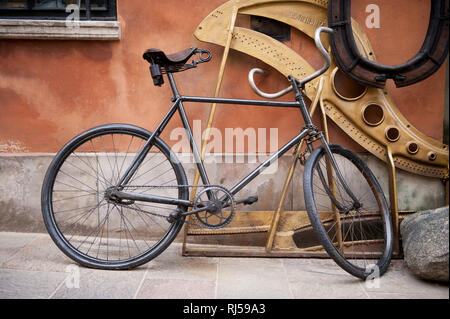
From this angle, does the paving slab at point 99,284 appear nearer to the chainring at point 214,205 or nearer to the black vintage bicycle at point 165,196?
the black vintage bicycle at point 165,196

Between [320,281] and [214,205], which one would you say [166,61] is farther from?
[320,281]

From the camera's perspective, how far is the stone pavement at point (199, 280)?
2.82m

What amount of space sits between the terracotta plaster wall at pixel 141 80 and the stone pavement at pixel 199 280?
3.31 feet

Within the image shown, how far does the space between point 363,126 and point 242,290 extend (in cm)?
161

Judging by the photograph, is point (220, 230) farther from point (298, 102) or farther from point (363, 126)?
point (363, 126)

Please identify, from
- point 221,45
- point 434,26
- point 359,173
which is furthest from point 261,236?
point 434,26

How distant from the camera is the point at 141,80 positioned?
3.64 meters

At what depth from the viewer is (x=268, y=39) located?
3416mm

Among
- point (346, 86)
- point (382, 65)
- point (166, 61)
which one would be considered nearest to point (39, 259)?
point (166, 61)

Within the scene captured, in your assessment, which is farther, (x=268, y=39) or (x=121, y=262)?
(x=268, y=39)

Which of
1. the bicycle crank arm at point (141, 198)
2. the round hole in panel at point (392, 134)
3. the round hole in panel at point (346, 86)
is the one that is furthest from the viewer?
the round hole in panel at point (346, 86)

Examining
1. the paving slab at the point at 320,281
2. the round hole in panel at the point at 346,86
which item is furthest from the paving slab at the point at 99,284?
the round hole in panel at the point at 346,86

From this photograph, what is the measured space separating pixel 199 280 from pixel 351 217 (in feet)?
4.47

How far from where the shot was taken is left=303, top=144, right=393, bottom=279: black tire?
2979 millimetres
